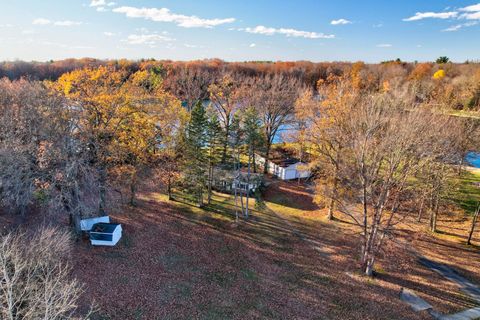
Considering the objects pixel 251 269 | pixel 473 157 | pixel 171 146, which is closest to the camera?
pixel 251 269

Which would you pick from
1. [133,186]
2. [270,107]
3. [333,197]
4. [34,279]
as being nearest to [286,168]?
[270,107]

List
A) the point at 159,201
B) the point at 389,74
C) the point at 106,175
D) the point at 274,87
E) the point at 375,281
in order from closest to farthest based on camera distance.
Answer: the point at 375,281 < the point at 106,175 < the point at 159,201 < the point at 274,87 < the point at 389,74

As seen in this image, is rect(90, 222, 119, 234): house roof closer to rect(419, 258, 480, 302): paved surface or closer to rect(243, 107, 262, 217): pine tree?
rect(243, 107, 262, 217): pine tree

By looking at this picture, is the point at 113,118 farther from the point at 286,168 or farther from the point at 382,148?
the point at 286,168

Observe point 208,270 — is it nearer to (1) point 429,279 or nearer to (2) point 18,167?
(2) point 18,167

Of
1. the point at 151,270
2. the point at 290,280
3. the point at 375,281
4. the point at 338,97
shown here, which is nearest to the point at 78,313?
the point at 151,270

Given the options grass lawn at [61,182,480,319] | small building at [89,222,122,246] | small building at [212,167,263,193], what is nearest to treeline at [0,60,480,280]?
small building at [89,222,122,246]

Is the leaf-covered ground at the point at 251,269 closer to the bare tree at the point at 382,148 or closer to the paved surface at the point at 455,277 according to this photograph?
the paved surface at the point at 455,277
